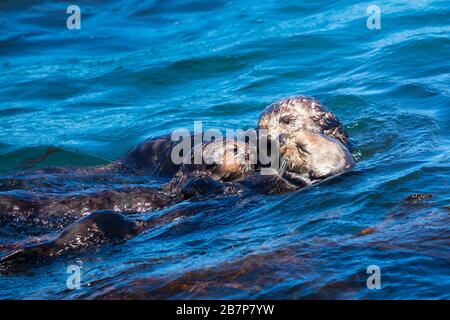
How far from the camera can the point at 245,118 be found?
8.79 m

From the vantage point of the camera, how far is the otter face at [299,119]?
6648 mm

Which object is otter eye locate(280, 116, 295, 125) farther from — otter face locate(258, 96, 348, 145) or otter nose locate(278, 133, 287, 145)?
otter nose locate(278, 133, 287, 145)

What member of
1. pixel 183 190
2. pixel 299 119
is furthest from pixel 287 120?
pixel 183 190

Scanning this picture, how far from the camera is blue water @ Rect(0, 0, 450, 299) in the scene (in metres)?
4.36

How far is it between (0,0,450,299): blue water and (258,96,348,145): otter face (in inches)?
14.1

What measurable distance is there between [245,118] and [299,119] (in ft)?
7.12

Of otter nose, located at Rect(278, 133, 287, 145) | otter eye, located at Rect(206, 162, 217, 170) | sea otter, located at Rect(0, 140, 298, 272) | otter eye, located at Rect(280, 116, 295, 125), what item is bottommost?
sea otter, located at Rect(0, 140, 298, 272)

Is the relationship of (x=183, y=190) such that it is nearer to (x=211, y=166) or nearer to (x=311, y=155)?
(x=211, y=166)

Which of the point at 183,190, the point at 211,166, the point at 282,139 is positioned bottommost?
the point at 183,190

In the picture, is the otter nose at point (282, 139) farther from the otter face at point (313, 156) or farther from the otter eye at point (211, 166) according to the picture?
the otter eye at point (211, 166)

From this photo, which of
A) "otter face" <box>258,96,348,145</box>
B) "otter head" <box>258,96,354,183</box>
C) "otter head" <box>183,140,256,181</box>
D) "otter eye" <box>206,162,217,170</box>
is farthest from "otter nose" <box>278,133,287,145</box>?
"otter eye" <box>206,162,217,170</box>

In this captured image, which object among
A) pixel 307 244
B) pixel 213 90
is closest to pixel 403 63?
pixel 213 90

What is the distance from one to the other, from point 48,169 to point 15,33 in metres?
6.74
